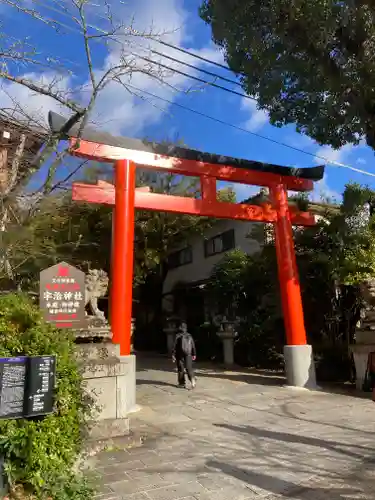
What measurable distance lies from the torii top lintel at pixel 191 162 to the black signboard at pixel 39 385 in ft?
19.3

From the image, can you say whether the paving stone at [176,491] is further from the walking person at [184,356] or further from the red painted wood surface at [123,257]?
the walking person at [184,356]

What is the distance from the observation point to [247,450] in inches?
218

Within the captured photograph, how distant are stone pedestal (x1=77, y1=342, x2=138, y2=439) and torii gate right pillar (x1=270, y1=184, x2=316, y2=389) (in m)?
5.89

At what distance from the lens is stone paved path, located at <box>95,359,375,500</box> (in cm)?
424

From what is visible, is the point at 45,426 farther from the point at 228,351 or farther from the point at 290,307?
the point at 228,351

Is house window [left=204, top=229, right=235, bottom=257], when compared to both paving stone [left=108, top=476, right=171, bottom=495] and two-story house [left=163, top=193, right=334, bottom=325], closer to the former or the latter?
two-story house [left=163, top=193, right=334, bottom=325]

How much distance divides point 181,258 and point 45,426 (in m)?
20.2

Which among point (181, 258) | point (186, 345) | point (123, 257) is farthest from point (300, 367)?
point (181, 258)

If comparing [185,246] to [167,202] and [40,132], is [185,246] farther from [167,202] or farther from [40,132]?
[40,132]

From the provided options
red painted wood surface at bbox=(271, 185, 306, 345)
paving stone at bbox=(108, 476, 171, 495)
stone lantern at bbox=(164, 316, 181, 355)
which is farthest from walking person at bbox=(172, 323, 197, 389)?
stone lantern at bbox=(164, 316, 181, 355)

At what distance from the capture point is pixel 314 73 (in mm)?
7961

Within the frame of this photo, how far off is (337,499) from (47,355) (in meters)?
3.07

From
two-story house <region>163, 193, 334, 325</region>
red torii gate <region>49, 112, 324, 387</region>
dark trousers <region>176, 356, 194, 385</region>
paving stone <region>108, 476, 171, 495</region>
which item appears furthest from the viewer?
two-story house <region>163, 193, 334, 325</region>

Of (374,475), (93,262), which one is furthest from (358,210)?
(93,262)
